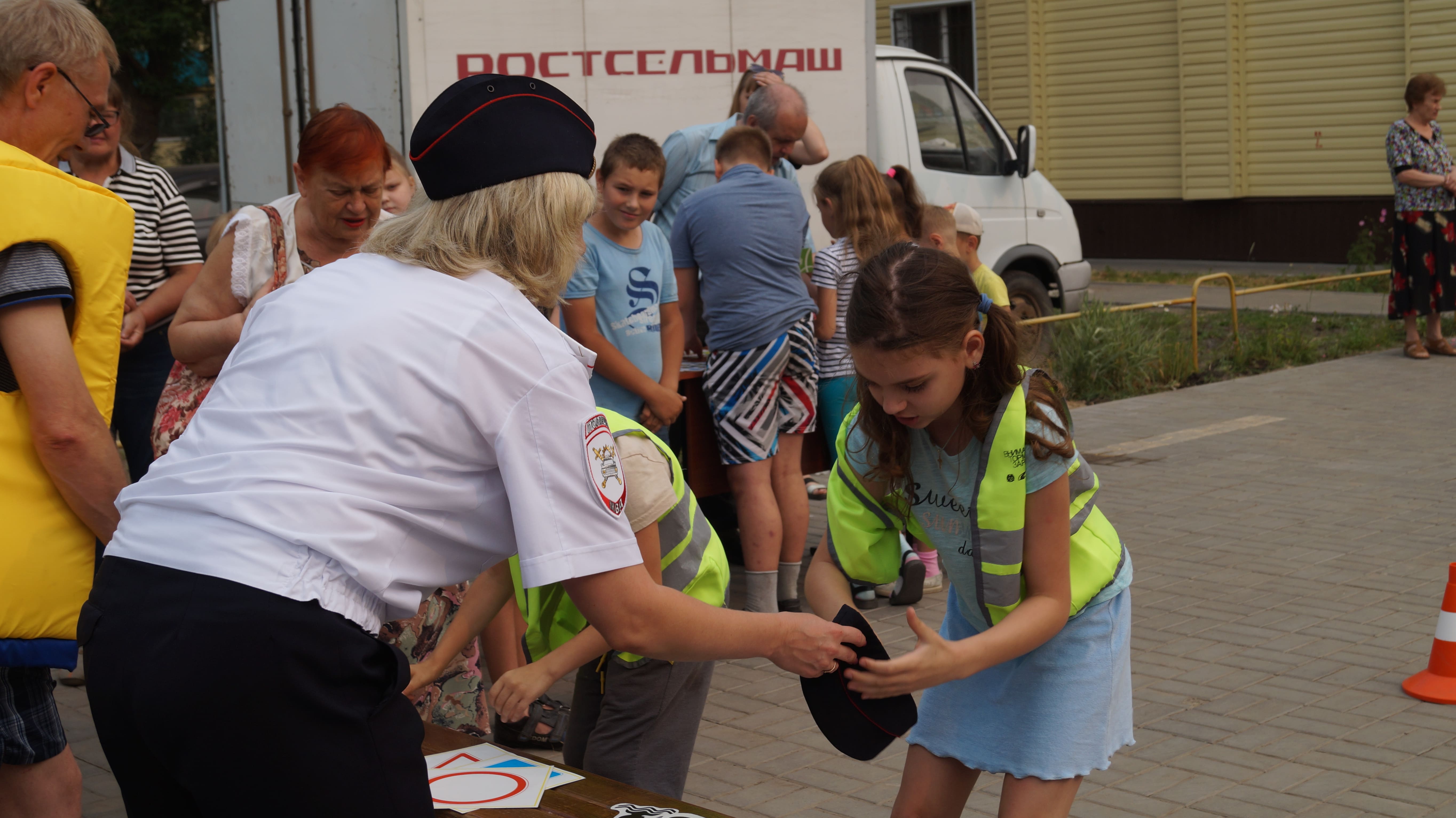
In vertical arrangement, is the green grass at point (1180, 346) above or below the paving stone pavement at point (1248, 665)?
above

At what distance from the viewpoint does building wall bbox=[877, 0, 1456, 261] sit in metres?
17.4

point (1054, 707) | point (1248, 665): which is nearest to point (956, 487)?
point (1054, 707)

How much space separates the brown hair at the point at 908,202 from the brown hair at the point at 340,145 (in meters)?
3.04

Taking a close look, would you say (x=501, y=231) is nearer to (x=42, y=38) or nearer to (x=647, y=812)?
(x=647, y=812)

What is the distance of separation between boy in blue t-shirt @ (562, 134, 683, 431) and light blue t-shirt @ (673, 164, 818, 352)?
18 centimetres

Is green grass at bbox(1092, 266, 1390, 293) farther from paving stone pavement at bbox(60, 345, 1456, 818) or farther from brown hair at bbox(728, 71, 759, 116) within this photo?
brown hair at bbox(728, 71, 759, 116)

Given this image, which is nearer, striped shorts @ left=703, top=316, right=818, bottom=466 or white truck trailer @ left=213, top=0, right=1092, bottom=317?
striped shorts @ left=703, top=316, right=818, bottom=466

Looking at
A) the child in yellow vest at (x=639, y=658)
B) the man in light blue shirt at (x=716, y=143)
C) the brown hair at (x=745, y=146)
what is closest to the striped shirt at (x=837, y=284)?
the man in light blue shirt at (x=716, y=143)

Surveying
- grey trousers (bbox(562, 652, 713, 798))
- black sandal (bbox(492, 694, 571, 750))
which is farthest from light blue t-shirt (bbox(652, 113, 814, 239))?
grey trousers (bbox(562, 652, 713, 798))

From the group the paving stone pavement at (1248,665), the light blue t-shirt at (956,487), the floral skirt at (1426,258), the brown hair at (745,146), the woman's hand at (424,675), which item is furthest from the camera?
the floral skirt at (1426,258)

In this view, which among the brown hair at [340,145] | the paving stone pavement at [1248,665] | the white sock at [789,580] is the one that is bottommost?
the paving stone pavement at [1248,665]

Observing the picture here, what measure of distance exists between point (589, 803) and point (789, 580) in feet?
10.9

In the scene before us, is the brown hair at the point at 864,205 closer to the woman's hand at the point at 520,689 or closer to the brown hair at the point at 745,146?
the brown hair at the point at 745,146

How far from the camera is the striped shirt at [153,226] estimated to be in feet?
16.2
